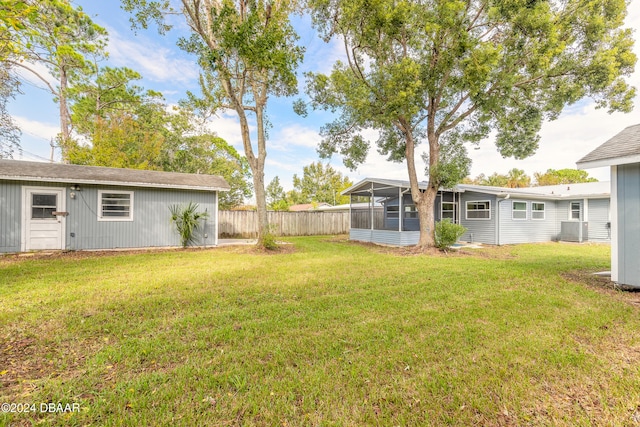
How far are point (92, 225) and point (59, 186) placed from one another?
5.23 feet

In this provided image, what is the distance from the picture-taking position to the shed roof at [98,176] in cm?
862

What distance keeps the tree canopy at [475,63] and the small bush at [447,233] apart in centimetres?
39

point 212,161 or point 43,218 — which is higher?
point 212,161

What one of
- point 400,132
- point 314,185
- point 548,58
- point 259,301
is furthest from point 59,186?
point 314,185

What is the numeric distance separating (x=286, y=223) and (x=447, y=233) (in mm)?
10015

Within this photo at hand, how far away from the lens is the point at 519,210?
533 inches

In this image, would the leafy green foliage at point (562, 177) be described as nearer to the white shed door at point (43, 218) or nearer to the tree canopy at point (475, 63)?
the tree canopy at point (475, 63)

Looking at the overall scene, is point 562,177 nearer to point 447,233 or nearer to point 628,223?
point 447,233


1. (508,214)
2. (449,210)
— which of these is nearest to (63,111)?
(449,210)

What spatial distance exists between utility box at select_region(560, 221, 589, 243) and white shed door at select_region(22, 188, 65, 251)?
73.2 ft

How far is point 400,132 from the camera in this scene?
11.8 metres

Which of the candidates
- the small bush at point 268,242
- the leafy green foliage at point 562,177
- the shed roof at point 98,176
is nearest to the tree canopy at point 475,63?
the small bush at point 268,242

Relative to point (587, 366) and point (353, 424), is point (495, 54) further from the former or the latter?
point (353, 424)

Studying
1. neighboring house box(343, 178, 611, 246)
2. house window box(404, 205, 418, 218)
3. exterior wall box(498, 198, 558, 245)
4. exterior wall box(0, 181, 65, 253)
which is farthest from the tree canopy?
exterior wall box(0, 181, 65, 253)
